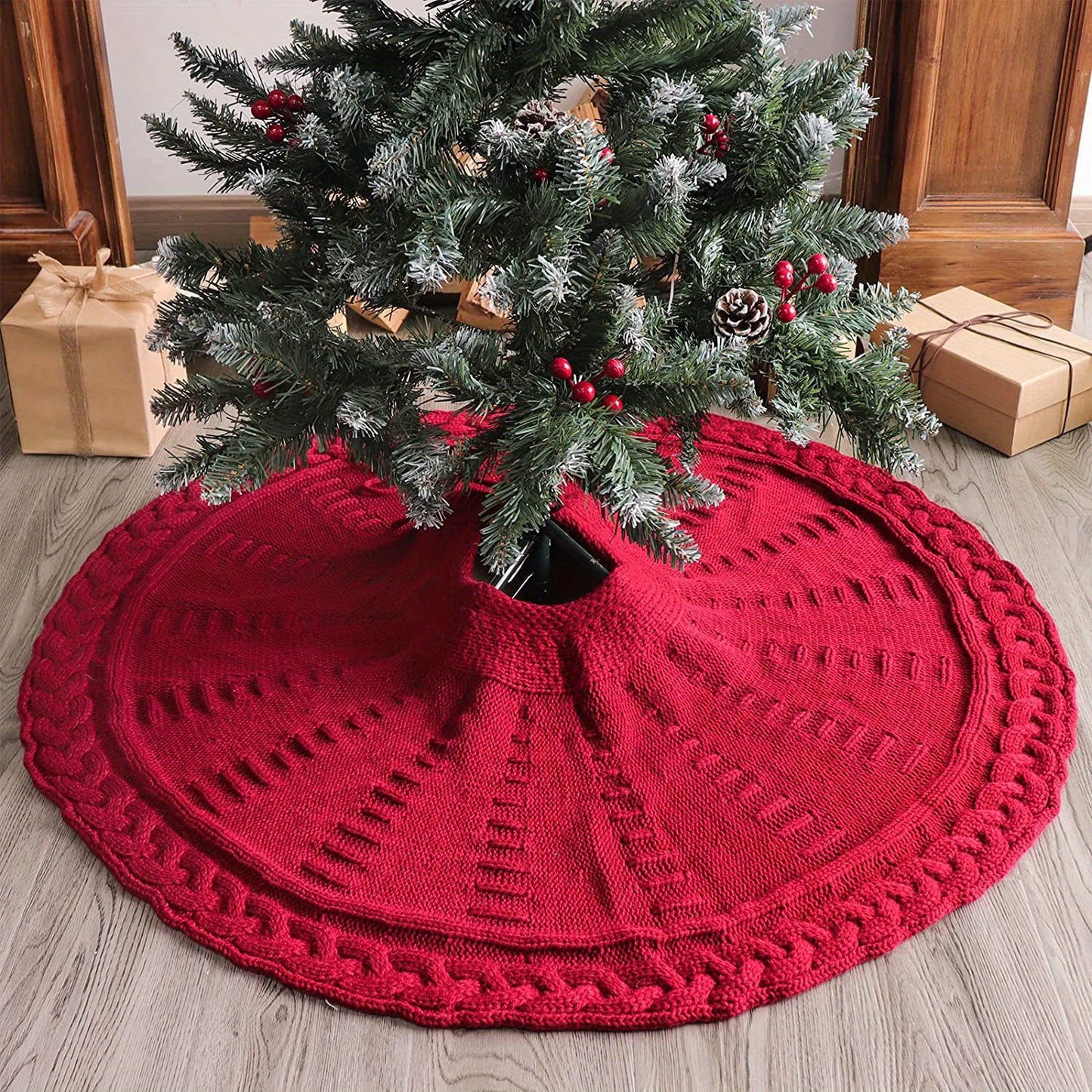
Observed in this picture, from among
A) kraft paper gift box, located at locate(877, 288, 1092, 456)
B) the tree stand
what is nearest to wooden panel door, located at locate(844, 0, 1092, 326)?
kraft paper gift box, located at locate(877, 288, 1092, 456)

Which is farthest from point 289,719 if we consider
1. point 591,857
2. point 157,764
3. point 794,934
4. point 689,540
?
point 794,934

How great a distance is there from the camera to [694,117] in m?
1.33

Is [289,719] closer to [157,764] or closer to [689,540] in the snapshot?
[157,764]

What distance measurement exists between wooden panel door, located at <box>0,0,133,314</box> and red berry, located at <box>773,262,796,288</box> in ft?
4.66

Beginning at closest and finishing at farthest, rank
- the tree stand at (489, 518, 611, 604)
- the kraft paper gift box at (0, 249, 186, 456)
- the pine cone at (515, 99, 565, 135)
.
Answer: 1. the pine cone at (515, 99, 565, 135)
2. the tree stand at (489, 518, 611, 604)
3. the kraft paper gift box at (0, 249, 186, 456)

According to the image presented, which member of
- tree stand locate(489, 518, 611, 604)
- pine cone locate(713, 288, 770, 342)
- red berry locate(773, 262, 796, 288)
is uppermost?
red berry locate(773, 262, 796, 288)

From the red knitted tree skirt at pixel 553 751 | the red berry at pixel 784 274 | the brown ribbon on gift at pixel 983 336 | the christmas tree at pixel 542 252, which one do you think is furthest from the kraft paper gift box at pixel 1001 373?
the red berry at pixel 784 274

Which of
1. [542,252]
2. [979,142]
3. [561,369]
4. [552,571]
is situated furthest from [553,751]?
[979,142]

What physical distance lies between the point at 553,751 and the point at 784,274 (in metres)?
0.56

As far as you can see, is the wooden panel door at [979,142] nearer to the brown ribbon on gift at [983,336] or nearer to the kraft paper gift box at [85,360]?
the brown ribbon on gift at [983,336]

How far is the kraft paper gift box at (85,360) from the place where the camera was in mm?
1954

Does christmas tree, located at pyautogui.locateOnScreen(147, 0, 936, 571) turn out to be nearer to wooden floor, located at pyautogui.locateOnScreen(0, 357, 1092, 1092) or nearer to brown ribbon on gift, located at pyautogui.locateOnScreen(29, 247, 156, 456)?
wooden floor, located at pyautogui.locateOnScreen(0, 357, 1092, 1092)

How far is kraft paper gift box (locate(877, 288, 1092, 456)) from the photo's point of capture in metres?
2.00

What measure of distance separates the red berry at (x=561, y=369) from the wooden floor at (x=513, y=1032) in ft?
2.05
